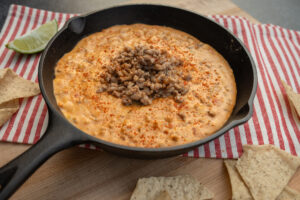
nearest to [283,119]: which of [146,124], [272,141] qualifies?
[272,141]

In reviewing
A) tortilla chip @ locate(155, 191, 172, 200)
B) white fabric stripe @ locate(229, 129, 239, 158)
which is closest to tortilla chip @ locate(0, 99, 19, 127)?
tortilla chip @ locate(155, 191, 172, 200)

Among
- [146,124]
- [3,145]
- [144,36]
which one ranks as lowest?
[3,145]

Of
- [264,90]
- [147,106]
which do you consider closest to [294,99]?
[264,90]

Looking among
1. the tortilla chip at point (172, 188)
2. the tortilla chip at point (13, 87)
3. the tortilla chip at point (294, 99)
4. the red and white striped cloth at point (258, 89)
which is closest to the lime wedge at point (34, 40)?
Answer: the red and white striped cloth at point (258, 89)

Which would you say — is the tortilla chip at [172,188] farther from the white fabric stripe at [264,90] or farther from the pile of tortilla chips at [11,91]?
the pile of tortilla chips at [11,91]

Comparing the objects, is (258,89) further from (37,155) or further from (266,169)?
(37,155)

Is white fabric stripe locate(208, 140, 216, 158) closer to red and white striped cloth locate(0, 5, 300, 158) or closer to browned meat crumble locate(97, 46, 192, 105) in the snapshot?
red and white striped cloth locate(0, 5, 300, 158)

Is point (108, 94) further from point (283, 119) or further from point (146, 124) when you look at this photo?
point (283, 119)
